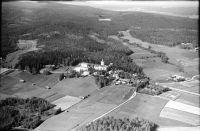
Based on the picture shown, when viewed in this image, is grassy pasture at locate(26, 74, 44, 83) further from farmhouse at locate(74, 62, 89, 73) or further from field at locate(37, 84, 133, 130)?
field at locate(37, 84, 133, 130)

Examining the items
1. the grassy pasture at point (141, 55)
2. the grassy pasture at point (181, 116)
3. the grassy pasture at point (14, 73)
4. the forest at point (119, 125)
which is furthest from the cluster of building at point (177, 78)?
the grassy pasture at point (14, 73)

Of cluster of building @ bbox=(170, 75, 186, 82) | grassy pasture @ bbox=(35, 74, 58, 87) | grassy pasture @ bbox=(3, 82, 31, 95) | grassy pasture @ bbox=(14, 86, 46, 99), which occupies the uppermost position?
grassy pasture @ bbox=(35, 74, 58, 87)

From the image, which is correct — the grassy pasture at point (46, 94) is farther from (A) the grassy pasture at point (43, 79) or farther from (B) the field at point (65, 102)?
(A) the grassy pasture at point (43, 79)

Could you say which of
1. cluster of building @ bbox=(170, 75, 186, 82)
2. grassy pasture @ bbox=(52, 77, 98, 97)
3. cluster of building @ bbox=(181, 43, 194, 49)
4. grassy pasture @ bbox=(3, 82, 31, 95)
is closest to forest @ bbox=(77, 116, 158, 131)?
grassy pasture @ bbox=(52, 77, 98, 97)

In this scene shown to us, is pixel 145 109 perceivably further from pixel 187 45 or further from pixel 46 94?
pixel 187 45

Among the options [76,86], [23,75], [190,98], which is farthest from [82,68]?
[190,98]

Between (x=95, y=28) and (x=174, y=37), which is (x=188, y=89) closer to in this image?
(x=174, y=37)
